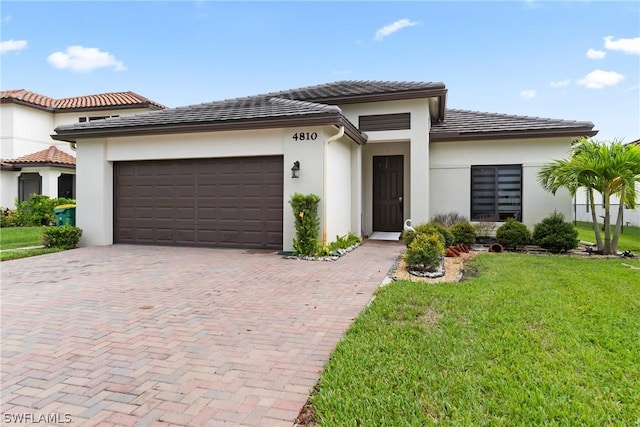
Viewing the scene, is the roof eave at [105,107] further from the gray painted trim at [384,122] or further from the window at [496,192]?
the window at [496,192]

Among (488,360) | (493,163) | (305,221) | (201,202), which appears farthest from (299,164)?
(488,360)

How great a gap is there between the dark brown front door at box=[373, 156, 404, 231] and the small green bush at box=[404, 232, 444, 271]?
626 cm

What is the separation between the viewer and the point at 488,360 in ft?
11.0

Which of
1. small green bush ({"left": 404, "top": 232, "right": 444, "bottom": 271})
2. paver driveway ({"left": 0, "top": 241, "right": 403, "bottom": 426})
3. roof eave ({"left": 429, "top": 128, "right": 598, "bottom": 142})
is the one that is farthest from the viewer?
roof eave ({"left": 429, "top": 128, "right": 598, "bottom": 142})

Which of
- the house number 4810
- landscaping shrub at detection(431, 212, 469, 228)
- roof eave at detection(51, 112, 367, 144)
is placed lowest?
landscaping shrub at detection(431, 212, 469, 228)

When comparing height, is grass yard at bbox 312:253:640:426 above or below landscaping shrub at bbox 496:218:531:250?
below

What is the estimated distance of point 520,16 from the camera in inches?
468

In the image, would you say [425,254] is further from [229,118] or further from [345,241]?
[229,118]

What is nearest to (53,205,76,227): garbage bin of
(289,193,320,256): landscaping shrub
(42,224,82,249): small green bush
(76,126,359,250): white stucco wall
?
(76,126,359,250): white stucco wall

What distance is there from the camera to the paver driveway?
271 centimetres

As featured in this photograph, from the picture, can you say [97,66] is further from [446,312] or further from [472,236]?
[446,312]

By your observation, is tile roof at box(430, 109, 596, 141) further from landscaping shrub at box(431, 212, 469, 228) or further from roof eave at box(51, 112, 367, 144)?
roof eave at box(51, 112, 367, 144)

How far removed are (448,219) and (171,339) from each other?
33.2ft

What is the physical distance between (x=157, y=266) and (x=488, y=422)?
703cm
